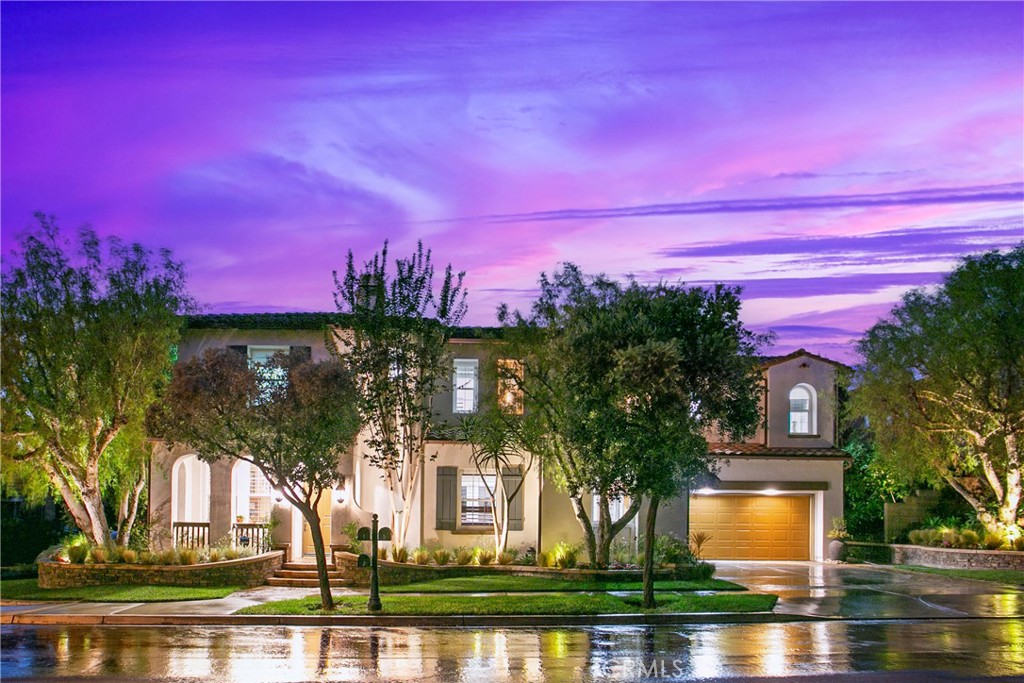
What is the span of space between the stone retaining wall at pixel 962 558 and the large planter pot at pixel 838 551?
5.67ft

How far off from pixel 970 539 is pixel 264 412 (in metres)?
21.0

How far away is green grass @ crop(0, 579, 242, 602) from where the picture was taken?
2289 cm

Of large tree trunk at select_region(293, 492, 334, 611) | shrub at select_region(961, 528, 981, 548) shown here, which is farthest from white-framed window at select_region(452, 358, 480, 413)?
shrub at select_region(961, 528, 981, 548)

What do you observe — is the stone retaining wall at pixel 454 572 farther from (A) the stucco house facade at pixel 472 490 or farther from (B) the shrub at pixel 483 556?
(A) the stucco house facade at pixel 472 490

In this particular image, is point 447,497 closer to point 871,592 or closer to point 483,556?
point 483,556

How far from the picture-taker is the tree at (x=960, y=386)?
29.4 meters

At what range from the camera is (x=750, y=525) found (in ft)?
112

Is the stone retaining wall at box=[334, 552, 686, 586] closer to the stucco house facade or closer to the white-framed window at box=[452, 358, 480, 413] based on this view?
the stucco house facade

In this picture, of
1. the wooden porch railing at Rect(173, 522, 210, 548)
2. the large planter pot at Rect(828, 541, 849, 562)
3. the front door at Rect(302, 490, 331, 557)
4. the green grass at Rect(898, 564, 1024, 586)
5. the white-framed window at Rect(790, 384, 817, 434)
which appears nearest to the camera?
the green grass at Rect(898, 564, 1024, 586)

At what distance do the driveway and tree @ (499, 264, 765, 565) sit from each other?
3895 millimetres

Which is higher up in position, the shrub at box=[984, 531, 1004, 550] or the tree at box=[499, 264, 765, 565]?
the tree at box=[499, 264, 765, 565]

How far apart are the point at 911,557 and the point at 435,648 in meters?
20.2

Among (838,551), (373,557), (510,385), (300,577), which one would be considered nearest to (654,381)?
(373,557)

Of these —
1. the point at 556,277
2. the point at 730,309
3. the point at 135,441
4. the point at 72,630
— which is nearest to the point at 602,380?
the point at 730,309
